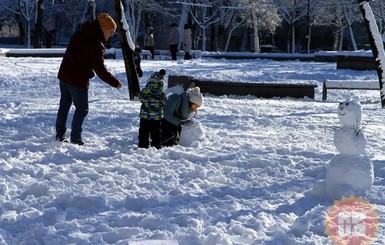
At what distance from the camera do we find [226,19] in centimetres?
4256

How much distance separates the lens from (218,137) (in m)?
8.69

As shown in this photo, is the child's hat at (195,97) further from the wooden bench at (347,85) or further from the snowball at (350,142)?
the wooden bench at (347,85)

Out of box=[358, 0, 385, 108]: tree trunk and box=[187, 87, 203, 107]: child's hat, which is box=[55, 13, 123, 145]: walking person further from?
box=[358, 0, 385, 108]: tree trunk

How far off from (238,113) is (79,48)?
4.65 metres

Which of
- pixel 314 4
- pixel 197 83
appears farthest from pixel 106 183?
pixel 314 4

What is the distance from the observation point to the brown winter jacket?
746 cm

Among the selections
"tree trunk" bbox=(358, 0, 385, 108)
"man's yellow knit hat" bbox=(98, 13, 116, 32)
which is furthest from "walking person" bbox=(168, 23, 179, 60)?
"man's yellow knit hat" bbox=(98, 13, 116, 32)

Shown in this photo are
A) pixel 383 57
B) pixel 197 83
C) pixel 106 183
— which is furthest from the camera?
pixel 197 83

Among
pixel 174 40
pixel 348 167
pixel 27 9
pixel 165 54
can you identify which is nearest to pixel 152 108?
pixel 348 167

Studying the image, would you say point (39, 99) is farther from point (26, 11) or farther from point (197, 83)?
point (26, 11)

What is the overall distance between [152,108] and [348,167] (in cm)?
284

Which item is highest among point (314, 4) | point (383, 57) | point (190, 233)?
point (314, 4)

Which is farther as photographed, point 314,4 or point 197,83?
point 314,4

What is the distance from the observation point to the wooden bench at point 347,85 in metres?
16.4
